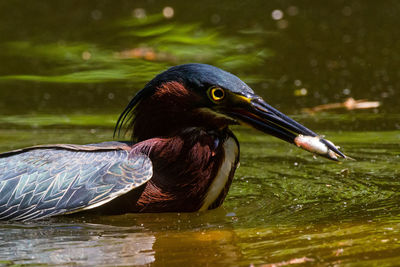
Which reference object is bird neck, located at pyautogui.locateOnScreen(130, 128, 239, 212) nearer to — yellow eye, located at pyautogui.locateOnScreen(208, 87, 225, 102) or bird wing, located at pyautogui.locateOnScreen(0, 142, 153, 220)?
bird wing, located at pyautogui.locateOnScreen(0, 142, 153, 220)

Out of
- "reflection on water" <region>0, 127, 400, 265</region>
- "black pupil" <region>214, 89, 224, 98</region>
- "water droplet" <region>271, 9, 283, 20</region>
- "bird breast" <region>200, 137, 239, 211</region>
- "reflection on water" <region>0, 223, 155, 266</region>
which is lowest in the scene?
"reflection on water" <region>0, 127, 400, 265</region>

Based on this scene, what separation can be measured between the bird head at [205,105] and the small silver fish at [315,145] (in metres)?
0.04

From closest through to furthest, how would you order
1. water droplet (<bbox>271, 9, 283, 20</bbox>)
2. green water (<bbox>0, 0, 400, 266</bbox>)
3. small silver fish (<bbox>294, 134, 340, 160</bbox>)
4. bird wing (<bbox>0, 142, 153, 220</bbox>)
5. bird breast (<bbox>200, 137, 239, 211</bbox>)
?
green water (<bbox>0, 0, 400, 266</bbox>), small silver fish (<bbox>294, 134, 340, 160</bbox>), bird wing (<bbox>0, 142, 153, 220</bbox>), bird breast (<bbox>200, 137, 239, 211</bbox>), water droplet (<bbox>271, 9, 283, 20</bbox>)

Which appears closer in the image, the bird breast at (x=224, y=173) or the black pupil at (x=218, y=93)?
the black pupil at (x=218, y=93)

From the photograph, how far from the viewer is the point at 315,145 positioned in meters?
5.96

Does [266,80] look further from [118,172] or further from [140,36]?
[118,172]

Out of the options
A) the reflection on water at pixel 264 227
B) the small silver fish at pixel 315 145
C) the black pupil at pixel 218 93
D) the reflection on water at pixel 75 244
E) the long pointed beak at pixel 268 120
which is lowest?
the reflection on water at pixel 264 227

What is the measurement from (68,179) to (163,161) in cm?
78

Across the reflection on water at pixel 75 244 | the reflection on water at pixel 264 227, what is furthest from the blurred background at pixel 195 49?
the reflection on water at pixel 75 244

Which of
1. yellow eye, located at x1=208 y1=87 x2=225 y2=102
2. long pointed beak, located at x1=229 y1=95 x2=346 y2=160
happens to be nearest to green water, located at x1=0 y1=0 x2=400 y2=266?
long pointed beak, located at x1=229 y1=95 x2=346 y2=160

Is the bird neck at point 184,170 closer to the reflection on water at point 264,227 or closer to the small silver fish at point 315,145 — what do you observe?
the reflection on water at point 264,227

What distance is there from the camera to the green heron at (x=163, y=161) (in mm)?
6133

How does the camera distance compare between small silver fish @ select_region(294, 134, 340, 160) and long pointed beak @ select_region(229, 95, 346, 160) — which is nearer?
small silver fish @ select_region(294, 134, 340, 160)

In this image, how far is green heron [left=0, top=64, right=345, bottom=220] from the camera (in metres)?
6.13
